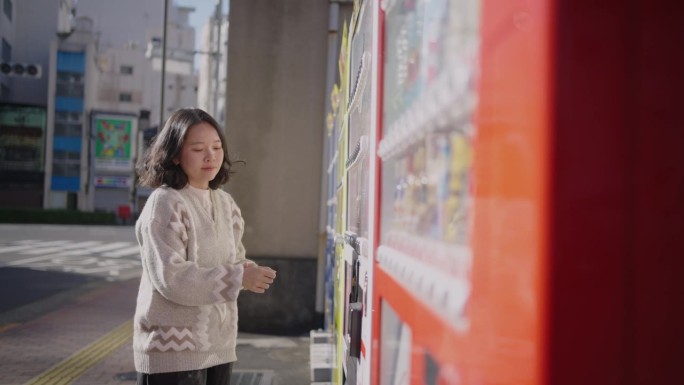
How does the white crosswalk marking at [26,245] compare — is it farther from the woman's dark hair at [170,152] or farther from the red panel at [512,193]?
the red panel at [512,193]

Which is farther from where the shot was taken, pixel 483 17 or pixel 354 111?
pixel 354 111

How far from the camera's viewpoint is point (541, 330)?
67 centimetres

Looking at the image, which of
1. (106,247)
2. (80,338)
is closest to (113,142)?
(106,247)

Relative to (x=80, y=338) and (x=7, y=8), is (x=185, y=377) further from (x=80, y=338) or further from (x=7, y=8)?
(x=7, y=8)

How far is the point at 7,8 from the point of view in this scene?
35.1 meters

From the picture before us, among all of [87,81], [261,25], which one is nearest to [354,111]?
[261,25]

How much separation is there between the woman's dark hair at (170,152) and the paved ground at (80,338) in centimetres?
286

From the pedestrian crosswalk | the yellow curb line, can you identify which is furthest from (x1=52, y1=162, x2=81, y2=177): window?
the yellow curb line

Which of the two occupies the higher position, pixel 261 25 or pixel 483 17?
Answer: pixel 261 25

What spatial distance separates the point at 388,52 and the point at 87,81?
42.2 m

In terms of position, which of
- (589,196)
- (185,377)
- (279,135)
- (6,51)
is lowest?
(185,377)

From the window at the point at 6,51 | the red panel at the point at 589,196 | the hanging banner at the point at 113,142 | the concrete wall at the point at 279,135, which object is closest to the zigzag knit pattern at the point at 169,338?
the red panel at the point at 589,196

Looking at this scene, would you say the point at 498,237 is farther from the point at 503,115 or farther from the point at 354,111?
the point at 354,111

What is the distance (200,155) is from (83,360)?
154 inches
